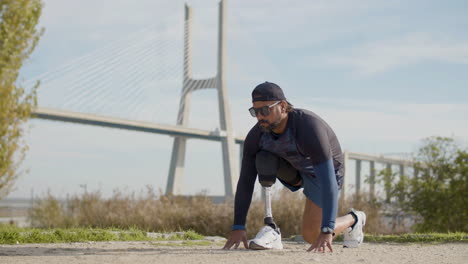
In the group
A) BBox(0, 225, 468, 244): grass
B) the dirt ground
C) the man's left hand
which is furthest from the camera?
BBox(0, 225, 468, 244): grass

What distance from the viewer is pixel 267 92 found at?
13.0ft

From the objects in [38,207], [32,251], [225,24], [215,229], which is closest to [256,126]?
[32,251]

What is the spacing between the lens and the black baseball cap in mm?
3959

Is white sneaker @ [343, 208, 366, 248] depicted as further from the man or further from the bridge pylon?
the bridge pylon

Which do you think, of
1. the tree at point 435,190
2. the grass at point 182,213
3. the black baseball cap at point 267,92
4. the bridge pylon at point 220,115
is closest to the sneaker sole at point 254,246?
the black baseball cap at point 267,92

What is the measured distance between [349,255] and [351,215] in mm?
396

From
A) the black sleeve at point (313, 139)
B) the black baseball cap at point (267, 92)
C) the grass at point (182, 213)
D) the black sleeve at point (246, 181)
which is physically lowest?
the grass at point (182, 213)

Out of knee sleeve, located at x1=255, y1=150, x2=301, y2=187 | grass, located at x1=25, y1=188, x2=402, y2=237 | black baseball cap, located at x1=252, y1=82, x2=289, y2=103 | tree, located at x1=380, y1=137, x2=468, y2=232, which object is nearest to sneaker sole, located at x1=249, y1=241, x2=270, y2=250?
knee sleeve, located at x1=255, y1=150, x2=301, y2=187

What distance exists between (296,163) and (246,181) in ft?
1.22

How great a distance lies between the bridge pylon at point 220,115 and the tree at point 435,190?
45.7 ft

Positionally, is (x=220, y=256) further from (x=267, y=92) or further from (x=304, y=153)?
(x=267, y=92)

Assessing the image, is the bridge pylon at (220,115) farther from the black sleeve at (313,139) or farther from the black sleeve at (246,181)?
the black sleeve at (313,139)

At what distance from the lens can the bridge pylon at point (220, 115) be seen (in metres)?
27.0

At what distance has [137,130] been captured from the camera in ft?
86.8
